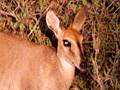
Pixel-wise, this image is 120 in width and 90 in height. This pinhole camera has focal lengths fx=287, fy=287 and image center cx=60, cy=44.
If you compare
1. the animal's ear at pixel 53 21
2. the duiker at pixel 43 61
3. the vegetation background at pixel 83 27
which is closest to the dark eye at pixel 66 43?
the duiker at pixel 43 61

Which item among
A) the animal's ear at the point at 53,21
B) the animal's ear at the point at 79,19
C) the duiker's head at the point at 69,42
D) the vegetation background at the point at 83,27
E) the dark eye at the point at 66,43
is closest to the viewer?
the duiker's head at the point at 69,42

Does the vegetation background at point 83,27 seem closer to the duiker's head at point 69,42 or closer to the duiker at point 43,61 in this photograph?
the duiker at point 43,61

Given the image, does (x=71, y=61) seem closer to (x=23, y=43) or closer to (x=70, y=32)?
(x=70, y=32)

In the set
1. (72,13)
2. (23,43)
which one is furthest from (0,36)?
(72,13)

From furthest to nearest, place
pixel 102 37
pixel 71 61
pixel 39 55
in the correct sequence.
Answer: pixel 102 37 → pixel 39 55 → pixel 71 61

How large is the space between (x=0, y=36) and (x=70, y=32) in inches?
53.6

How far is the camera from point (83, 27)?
6.00 metres

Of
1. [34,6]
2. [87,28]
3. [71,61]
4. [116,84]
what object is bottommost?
[116,84]

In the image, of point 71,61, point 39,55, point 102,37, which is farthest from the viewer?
point 102,37

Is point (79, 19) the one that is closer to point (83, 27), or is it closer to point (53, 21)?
point (53, 21)

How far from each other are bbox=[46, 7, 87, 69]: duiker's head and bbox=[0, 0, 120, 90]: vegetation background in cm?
101

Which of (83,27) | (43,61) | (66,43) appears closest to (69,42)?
(66,43)

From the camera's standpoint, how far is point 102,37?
5852mm

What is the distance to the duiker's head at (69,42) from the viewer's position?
14.7ft
